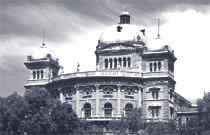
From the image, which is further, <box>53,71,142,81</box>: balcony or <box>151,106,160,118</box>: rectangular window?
<box>151,106,160,118</box>: rectangular window

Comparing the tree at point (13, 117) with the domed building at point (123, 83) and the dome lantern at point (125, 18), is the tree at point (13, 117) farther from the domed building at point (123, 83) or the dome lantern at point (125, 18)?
the dome lantern at point (125, 18)

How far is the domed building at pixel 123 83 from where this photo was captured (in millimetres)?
113812

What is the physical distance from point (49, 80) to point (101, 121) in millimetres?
18306

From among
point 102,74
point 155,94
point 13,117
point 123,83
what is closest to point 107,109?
point 123,83

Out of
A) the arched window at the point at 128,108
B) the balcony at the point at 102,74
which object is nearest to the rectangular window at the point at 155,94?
the arched window at the point at 128,108

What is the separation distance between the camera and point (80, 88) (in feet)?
378

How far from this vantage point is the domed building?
114 meters

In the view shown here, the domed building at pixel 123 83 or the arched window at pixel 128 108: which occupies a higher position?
the domed building at pixel 123 83

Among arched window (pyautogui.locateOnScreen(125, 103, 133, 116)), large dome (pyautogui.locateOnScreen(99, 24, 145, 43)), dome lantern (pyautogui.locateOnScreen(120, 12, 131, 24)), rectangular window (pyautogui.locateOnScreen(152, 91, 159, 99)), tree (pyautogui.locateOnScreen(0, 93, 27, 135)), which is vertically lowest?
tree (pyautogui.locateOnScreen(0, 93, 27, 135))

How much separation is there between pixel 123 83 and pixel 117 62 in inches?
329

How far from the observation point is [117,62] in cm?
12212

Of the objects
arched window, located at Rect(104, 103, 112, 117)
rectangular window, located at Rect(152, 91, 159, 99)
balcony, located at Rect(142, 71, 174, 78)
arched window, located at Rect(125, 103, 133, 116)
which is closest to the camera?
arched window, located at Rect(104, 103, 112, 117)

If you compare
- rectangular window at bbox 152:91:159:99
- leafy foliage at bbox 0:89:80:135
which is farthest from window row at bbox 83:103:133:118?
leafy foliage at bbox 0:89:80:135

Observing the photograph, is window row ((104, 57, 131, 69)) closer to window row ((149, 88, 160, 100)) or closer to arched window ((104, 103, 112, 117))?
window row ((149, 88, 160, 100))
